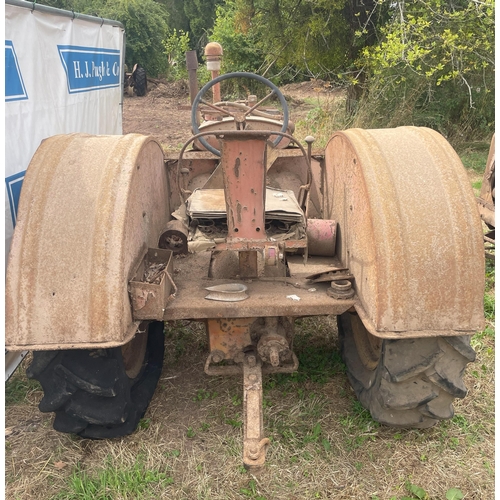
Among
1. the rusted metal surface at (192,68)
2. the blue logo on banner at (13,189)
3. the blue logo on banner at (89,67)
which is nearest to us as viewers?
the blue logo on banner at (13,189)

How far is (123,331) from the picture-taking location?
207cm

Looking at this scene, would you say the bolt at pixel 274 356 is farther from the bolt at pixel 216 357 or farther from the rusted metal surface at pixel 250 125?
the rusted metal surface at pixel 250 125

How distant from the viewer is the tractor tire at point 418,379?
227cm

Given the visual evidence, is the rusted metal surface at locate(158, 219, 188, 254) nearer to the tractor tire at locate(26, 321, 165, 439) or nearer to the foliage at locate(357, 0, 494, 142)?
the tractor tire at locate(26, 321, 165, 439)

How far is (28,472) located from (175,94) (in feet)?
61.3

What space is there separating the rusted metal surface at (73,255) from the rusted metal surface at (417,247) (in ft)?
3.29

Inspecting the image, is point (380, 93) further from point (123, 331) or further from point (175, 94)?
point (175, 94)

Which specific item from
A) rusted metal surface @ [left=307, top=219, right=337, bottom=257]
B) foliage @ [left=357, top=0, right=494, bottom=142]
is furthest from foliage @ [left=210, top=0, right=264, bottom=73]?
rusted metal surface @ [left=307, top=219, right=337, bottom=257]

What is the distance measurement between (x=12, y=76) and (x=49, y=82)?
670 millimetres

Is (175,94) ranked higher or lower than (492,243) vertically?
higher

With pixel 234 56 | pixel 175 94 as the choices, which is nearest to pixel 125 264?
pixel 234 56

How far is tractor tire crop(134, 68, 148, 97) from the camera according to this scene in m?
19.2

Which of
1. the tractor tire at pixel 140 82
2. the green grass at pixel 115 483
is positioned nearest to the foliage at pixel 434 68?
the green grass at pixel 115 483

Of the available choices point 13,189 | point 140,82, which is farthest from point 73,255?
point 140,82
